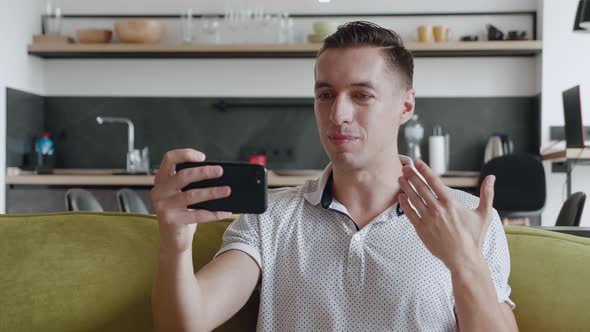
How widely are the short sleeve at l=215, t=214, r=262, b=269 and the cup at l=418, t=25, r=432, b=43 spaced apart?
12.8ft

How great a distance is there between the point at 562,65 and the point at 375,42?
3988mm

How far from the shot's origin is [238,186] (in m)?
1.24

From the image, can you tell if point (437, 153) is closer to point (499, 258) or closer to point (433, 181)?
point (499, 258)

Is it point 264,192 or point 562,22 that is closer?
point 264,192

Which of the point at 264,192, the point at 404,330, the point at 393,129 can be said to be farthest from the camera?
the point at 393,129

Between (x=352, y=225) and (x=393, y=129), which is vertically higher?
(x=393, y=129)

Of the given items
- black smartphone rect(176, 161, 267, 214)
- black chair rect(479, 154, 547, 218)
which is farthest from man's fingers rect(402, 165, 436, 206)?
black chair rect(479, 154, 547, 218)

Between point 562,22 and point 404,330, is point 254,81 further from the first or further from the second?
point 404,330

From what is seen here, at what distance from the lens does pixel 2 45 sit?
499cm

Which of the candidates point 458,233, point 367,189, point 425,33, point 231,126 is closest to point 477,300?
point 458,233

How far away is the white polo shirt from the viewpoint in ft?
4.86

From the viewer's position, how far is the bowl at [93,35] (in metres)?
5.46

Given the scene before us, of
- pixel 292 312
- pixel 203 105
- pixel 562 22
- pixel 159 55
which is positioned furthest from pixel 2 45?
pixel 292 312

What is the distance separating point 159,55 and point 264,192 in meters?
4.48
